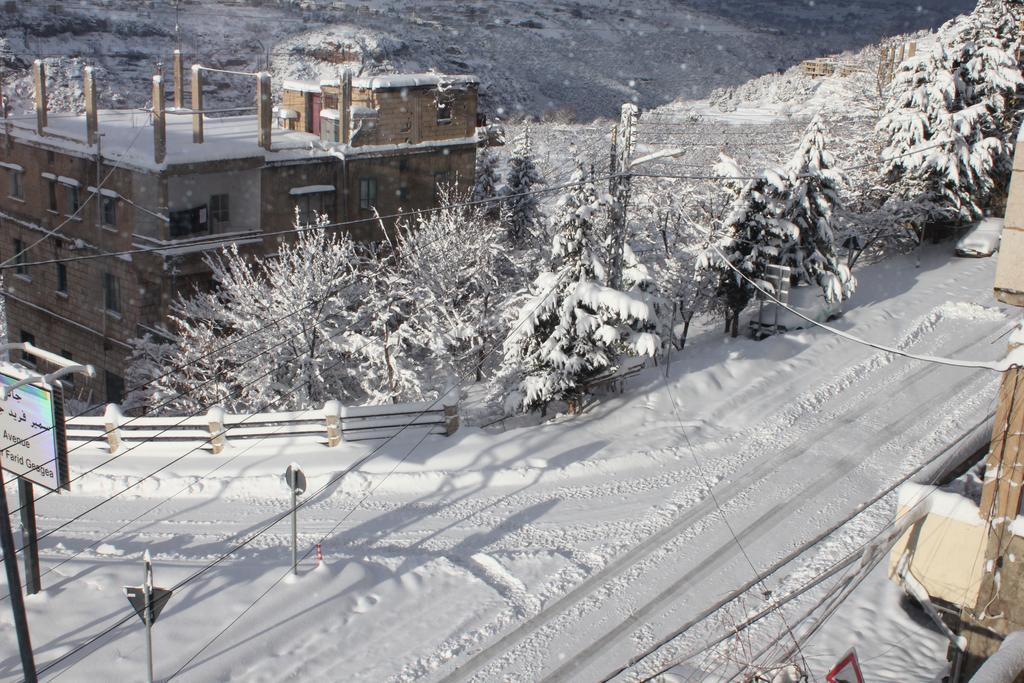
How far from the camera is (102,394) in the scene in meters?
33.3

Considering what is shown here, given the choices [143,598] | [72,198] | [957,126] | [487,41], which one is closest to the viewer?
[143,598]

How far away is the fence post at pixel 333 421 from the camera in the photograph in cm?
1838

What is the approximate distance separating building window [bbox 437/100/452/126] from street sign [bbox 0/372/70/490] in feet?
85.1

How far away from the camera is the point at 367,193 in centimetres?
3547

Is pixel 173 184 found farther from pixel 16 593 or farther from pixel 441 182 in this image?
pixel 16 593

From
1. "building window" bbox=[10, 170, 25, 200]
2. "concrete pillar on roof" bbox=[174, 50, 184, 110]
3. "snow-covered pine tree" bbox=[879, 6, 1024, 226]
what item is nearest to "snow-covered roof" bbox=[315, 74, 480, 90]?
"concrete pillar on roof" bbox=[174, 50, 184, 110]

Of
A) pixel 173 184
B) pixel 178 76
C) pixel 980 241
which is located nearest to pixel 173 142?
pixel 173 184

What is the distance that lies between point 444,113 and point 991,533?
97.4 feet

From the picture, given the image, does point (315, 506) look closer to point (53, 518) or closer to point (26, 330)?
point (53, 518)

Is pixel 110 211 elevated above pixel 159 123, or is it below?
below

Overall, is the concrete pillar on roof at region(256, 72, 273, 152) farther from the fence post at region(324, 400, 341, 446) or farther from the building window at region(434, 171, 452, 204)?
the fence post at region(324, 400, 341, 446)

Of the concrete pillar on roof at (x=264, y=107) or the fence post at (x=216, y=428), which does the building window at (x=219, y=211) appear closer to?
the concrete pillar on roof at (x=264, y=107)

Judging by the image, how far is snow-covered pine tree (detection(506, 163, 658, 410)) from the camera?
19594mm

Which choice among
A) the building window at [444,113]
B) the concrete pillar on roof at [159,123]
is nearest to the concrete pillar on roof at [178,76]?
the concrete pillar on roof at [159,123]
